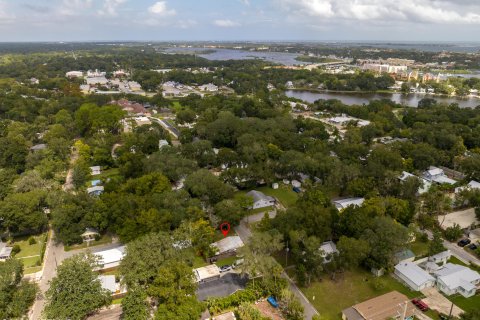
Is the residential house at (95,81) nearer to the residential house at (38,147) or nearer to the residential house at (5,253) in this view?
the residential house at (38,147)

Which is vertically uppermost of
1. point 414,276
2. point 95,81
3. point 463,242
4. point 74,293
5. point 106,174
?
point 95,81

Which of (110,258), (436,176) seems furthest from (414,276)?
(110,258)

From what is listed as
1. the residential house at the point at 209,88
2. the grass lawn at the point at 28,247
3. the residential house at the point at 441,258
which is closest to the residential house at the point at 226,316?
the residential house at the point at 441,258

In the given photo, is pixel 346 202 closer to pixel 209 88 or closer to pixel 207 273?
pixel 207 273

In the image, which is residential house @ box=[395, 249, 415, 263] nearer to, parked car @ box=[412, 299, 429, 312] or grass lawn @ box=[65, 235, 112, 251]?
parked car @ box=[412, 299, 429, 312]

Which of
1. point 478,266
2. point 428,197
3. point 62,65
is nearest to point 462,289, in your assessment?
point 478,266

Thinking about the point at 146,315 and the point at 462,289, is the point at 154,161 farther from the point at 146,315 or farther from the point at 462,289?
the point at 462,289

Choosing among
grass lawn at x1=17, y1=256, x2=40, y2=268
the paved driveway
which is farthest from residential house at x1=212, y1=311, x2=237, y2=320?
grass lawn at x1=17, y1=256, x2=40, y2=268
